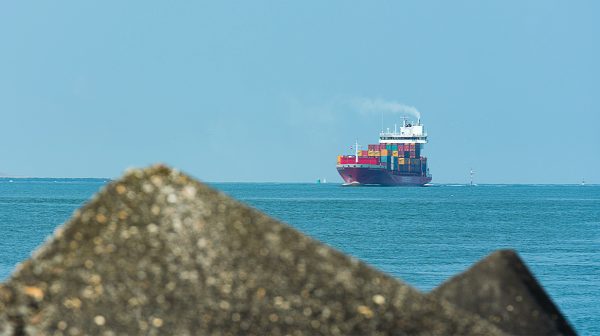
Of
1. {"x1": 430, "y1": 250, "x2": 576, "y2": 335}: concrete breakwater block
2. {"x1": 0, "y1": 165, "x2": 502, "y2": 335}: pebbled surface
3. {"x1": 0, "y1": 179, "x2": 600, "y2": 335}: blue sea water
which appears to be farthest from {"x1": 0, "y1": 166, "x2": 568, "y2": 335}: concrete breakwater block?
{"x1": 0, "y1": 179, "x2": 600, "y2": 335}: blue sea water

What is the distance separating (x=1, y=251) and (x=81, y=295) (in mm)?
71617

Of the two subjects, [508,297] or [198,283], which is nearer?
[198,283]

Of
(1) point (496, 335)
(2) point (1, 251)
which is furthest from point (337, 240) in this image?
(1) point (496, 335)

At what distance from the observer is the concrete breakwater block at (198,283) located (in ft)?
10.4

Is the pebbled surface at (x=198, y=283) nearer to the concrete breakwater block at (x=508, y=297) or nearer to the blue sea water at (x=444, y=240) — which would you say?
the concrete breakwater block at (x=508, y=297)

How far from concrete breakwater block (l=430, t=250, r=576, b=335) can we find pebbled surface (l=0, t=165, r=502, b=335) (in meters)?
0.85

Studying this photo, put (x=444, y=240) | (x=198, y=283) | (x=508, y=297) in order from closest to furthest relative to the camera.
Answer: (x=198, y=283) < (x=508, y=297) < (x=444, y=240)

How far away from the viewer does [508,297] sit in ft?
13.7

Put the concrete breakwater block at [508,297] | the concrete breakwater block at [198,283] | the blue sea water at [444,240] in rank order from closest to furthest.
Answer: the concrete breakwater block at [198,283], the concrete breakwater block at [508,297], the blue sea water at [444,240]

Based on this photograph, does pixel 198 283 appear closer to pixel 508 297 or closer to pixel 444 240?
pixel 508 297

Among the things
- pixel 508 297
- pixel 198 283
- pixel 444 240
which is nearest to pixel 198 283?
pixel 198 283

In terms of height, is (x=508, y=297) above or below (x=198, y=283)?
below

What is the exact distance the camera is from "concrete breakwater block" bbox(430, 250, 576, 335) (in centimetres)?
409

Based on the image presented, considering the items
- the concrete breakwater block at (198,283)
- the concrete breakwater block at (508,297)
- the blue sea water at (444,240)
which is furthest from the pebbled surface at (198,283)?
the blue sea water at (444,240)
